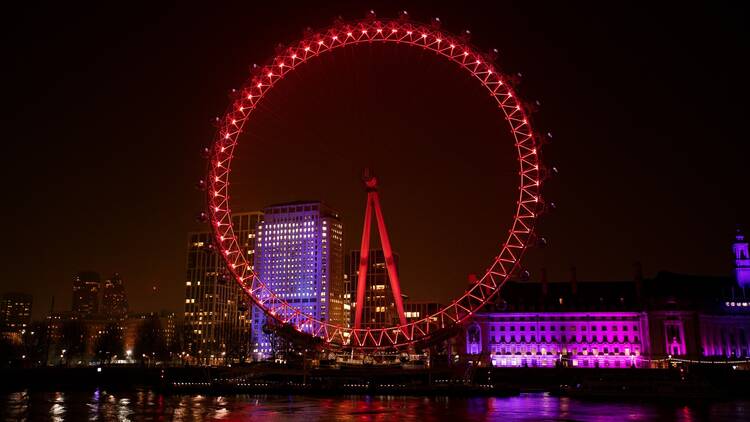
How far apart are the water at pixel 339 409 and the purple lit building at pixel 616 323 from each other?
55461 millimetres

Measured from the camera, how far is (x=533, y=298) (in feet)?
404

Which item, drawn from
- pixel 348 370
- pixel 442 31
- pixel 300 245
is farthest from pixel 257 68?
pixel 300 245

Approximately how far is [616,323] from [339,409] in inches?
3163

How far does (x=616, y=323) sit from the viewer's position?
4589 inches

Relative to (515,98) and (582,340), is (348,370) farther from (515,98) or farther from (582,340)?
(582,340)

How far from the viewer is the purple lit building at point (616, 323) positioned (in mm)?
111438

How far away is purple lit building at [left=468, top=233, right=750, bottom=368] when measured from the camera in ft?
366

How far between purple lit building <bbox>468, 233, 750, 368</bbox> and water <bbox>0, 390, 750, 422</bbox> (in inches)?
2184

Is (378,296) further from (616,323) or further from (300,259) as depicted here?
(616,323)

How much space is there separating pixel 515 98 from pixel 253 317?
138940 mm

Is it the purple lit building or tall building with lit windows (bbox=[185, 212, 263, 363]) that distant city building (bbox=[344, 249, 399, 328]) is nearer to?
tall building with lit windows (bbox=[185, 212, 263, 363])

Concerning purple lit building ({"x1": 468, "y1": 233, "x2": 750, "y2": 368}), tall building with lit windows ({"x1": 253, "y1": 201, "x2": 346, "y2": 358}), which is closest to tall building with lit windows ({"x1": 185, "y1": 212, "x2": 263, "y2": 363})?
tall building with lit windows ({"x1": 253, "y1": 201, "x2": 346, "y2": 358})

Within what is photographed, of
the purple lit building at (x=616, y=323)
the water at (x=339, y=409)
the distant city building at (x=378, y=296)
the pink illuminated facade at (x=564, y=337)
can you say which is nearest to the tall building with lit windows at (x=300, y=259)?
the distant city building at (x=378, y=296)

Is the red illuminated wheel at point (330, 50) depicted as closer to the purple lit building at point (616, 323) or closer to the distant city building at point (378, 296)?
the purple lit building at point (616, 323)
